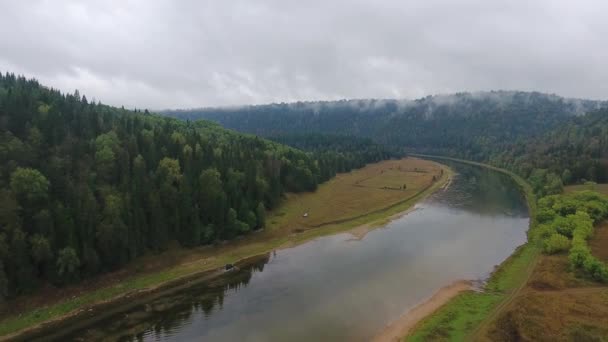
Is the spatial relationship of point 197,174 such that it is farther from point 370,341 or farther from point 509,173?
point 509,173

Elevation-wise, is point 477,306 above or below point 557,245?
below

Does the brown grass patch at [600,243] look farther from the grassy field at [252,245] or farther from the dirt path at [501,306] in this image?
the grassy field at [252,245]

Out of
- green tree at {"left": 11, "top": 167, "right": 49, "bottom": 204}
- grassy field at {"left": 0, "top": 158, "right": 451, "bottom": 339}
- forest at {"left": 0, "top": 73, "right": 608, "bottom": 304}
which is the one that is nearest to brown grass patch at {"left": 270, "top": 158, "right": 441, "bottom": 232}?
Answer: grassy field at {"left": 0, "top": 158, "right": 451, "bottom": 339}

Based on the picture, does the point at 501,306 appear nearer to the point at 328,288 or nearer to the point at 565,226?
the point at 328,288

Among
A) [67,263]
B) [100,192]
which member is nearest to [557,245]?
[67,263]

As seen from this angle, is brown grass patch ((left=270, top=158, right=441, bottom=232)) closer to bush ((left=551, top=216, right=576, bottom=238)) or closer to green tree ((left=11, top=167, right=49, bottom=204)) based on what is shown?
bush ((left=551, top=216, right=576, bottom=238))
